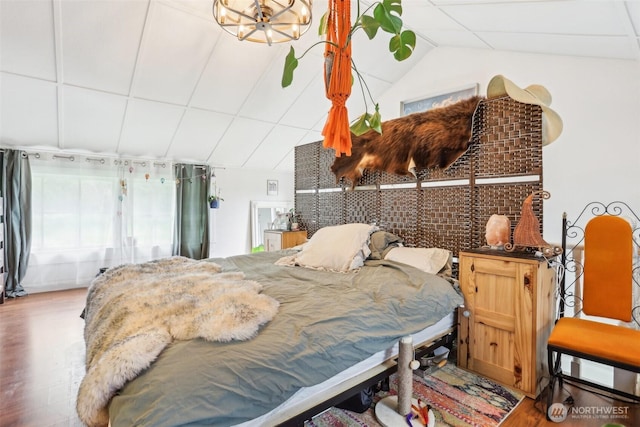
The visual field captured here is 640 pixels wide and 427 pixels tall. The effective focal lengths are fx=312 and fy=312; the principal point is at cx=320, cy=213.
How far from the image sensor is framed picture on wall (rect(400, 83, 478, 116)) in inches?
150

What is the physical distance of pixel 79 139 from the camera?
4.20 metres

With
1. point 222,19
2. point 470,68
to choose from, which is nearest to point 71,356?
point 222,19

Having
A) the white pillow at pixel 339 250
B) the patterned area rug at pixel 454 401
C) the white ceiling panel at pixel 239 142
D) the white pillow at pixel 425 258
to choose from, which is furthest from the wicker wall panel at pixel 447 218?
→ the white ceiling panel at pixel 239 142

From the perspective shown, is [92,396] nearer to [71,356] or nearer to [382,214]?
[71,356]

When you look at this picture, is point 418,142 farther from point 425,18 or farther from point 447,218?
point 425,18

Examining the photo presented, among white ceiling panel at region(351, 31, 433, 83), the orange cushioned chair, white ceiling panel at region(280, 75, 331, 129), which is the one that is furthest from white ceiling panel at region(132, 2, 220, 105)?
the orange cushioned chair

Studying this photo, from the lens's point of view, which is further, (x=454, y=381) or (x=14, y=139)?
(x=14, y=139)

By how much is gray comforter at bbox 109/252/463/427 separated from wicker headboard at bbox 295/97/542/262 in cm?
65

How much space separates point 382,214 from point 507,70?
2183mm

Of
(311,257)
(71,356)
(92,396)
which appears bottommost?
(71,356)

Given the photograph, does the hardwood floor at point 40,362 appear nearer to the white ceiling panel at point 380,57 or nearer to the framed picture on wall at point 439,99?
the white ceiling panel at point 380,57

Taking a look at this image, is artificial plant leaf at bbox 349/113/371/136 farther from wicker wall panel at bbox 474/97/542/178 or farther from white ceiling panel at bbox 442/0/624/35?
white ceiling panel at bbox 442/0/624/35

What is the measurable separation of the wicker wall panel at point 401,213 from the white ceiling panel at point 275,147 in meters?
2.57

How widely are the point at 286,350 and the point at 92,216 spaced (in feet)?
15.6
